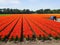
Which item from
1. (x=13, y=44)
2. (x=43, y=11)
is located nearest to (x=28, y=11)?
(x=43, y=11)

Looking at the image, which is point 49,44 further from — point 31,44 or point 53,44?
point 31,44

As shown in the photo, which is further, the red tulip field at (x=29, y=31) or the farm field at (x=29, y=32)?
the red tulip field at (x=29, y=31)

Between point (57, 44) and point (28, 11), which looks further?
point (28, 11)

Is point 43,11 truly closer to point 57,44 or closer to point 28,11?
point 28,11

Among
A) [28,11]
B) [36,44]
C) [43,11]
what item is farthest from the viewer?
[28,11]

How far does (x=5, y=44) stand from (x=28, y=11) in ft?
468

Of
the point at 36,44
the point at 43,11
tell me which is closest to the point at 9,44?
the point at 36,44

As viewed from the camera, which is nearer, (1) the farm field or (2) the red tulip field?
(1) the farm field

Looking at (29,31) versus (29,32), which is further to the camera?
(29,31)

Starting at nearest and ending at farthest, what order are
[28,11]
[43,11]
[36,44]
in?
[36,44] → [43,11] → [28,11]

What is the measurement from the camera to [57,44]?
10.3 meters

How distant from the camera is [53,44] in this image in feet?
33.8

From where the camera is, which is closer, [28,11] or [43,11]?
[43,11]

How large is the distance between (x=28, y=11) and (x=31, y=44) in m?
143
